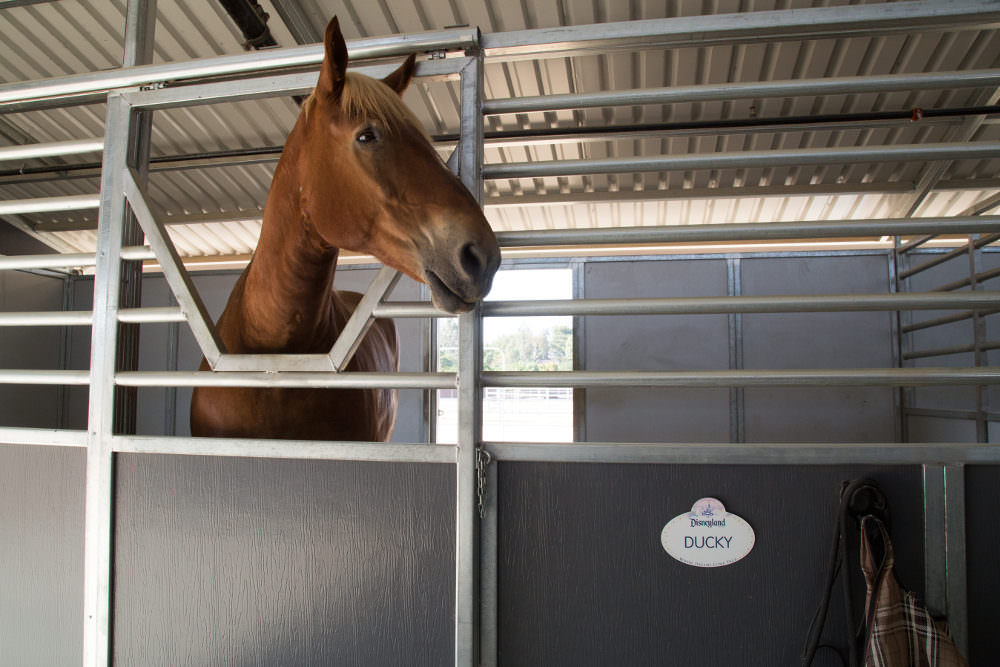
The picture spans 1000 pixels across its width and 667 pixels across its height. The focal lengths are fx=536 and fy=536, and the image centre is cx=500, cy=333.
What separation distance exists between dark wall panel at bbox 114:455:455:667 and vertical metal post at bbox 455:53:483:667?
0.13ft

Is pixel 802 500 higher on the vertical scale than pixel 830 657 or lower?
higher

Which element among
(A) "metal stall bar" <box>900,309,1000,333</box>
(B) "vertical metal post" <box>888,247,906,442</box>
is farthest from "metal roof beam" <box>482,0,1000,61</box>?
(B) "vertical metal post" <box>888,247,906,442</box>

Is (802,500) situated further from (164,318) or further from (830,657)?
(164,318)

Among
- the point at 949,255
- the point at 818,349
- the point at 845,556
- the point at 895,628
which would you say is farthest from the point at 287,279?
the point at 818,349

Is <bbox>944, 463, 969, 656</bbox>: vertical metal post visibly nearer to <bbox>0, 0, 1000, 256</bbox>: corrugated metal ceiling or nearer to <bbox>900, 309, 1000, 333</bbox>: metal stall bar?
<bbox>0, 0, 1000, 256</bbox>: corrugated metal ceiling

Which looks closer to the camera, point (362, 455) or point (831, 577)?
point (831, 577)

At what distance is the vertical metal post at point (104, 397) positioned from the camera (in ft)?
4.76

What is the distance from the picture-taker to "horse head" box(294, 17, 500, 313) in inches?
45.2

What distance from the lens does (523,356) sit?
5.70 meters

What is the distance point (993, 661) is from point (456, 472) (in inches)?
48.9

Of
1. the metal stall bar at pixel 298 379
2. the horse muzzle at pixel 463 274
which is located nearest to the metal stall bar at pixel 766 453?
the metal stall bar at pixel 298 379

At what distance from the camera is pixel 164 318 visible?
1418 millimetres

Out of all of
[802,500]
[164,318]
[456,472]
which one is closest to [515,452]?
[456,472]

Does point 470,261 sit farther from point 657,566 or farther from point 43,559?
point 43,559
